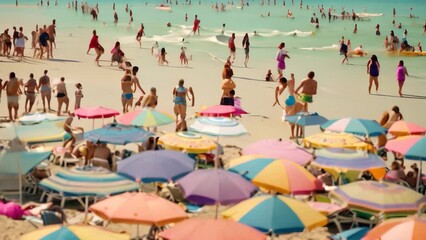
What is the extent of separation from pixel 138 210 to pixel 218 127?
4371mm

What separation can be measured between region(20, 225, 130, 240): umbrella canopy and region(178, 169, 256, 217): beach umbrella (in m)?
1.77

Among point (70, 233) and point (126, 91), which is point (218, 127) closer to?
point (126, 91)

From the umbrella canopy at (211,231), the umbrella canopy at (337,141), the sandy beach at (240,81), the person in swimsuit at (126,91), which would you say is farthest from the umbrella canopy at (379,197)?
the person in swimsuit at (126,91)

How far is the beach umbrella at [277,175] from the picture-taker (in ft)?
29.5

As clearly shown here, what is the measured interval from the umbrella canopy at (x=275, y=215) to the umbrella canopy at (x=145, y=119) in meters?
4.81

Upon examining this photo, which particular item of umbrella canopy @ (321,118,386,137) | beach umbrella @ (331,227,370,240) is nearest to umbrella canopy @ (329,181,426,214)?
beach umbrella @ (331,227,370,240)

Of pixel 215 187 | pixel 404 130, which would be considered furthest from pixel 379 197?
pixel 404 130

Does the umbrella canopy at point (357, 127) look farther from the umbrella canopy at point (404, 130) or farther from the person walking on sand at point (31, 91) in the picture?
the person walking on sand at point (31, 91)

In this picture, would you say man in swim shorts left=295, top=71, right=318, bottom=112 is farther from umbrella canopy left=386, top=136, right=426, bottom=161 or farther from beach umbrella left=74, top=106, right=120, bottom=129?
beach umbrella left=74, top=106, right=120, bottom=129

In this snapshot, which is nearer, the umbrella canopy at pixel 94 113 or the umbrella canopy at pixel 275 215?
the umbrella canopy at pixel 275 215

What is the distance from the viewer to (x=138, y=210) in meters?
7.39

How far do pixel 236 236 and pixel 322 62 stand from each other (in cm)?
2521

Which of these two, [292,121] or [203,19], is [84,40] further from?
[203,19]

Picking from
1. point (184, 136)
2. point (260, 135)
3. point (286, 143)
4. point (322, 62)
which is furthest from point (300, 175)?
point (322, 62)
